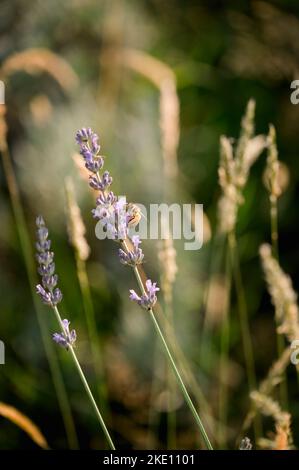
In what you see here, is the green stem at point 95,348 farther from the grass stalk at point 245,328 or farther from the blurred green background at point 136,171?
the grass stalk at point 245,328

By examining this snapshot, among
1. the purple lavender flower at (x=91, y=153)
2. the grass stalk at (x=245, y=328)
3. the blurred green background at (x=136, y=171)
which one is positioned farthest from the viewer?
the blurred green background at (x=136, y=171)

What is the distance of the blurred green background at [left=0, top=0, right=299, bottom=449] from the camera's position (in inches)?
71.6

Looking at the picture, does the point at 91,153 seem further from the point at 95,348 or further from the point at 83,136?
the point at 95,348

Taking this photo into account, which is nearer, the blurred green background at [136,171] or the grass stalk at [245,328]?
the grass stalk at [245,328]

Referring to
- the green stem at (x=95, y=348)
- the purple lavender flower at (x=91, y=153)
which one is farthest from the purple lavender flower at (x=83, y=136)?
the green stem at (x=95, y=348)

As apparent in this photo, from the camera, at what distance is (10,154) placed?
7.41 feet

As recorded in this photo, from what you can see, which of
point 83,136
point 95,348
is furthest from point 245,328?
point 83,136

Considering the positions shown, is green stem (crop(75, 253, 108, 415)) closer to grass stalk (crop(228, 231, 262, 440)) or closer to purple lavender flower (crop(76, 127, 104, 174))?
grass stalk (crop(228, 231, 262, 440))

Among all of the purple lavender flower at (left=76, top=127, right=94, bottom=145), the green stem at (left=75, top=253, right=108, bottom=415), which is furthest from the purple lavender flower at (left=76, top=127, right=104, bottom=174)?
the green stem at (left=75, top=253, right=108, bottom=415)

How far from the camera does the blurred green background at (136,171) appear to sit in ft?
5.97

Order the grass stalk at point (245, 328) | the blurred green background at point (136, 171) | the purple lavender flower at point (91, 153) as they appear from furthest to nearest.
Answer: the blurred green background at point (136, 171) < the grass stalk at point (245, 328) < the purple lavender flower at point (91, 153)

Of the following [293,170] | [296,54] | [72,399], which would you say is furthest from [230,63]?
[72,399]

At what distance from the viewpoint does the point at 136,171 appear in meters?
2.16

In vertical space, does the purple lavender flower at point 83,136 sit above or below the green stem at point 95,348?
above
